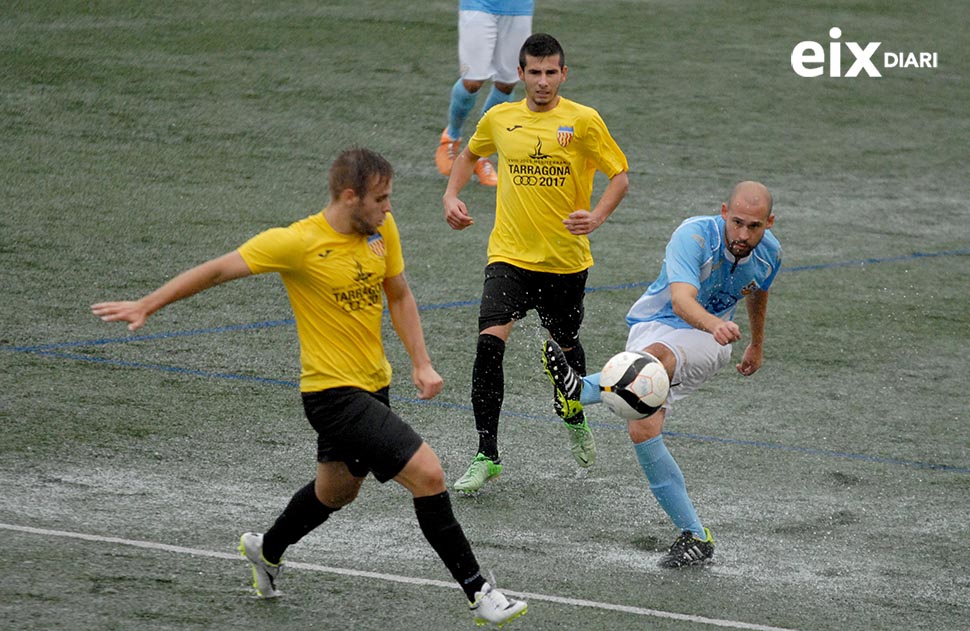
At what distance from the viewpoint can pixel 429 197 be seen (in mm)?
12516

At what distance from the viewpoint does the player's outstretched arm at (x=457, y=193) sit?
745 cm

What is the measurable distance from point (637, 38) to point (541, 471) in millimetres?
10882

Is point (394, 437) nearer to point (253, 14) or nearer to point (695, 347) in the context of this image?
point (695, 347)

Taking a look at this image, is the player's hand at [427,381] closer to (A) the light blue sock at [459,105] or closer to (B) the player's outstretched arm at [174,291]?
(B) the player's outstretched arm at [174,291]

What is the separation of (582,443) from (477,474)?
66 cm

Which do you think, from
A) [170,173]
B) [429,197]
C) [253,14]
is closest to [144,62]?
[253,14]

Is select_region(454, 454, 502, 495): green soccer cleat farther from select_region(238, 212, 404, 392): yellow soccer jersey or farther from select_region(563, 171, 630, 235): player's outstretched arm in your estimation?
select_region(238, 212, 404, 392): yellow soccer jersey

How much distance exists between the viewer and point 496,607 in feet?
17.2

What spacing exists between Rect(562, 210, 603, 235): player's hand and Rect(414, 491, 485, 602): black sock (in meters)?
2.37

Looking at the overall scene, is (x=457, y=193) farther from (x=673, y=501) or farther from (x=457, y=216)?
(x=673, y=501)

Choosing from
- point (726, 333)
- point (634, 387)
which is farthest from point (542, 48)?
point (726, 333)

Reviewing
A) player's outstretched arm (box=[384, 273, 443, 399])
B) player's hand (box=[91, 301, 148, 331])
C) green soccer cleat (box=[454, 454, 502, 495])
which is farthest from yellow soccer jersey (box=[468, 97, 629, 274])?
player's hand (box=[91, 301, 148, 331])

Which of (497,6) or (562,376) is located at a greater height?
(497,6)

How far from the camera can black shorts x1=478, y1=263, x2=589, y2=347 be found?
7352mm
